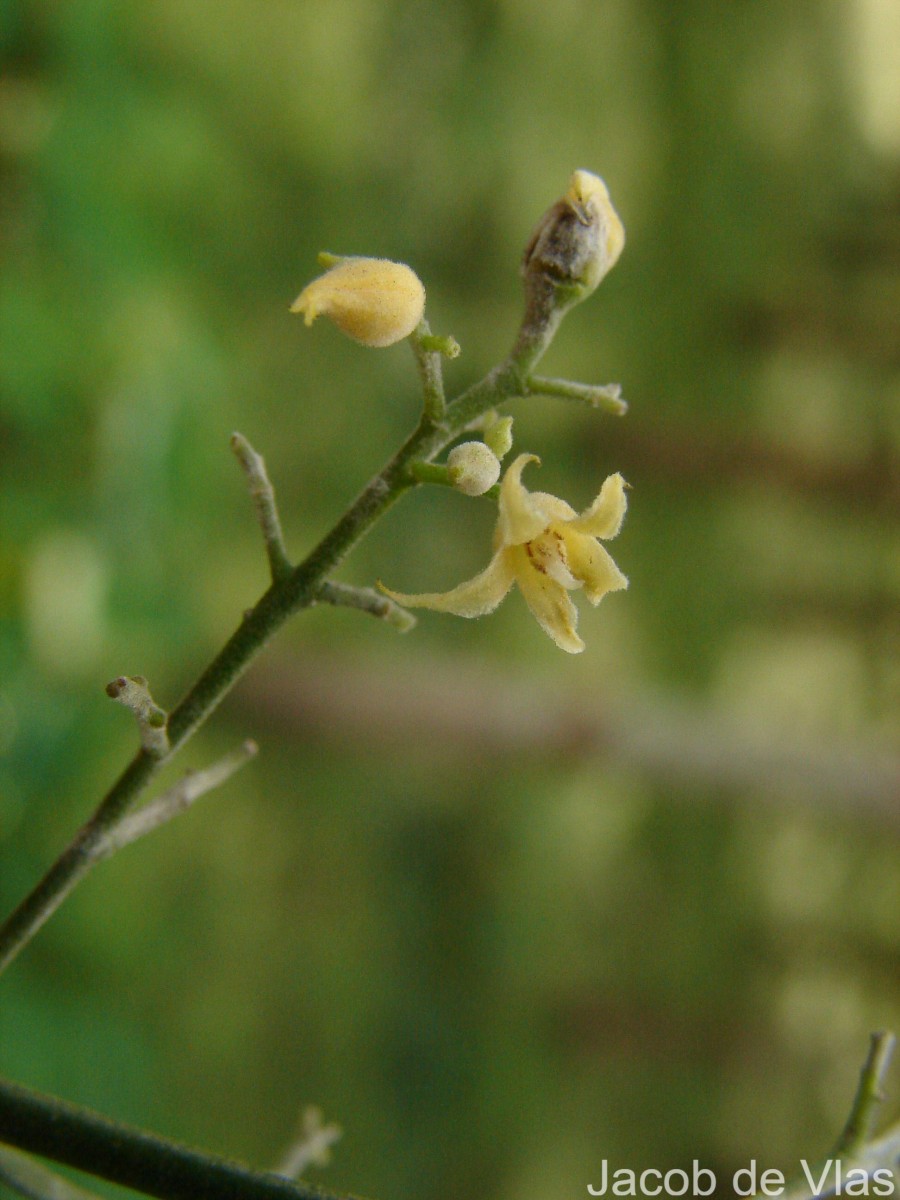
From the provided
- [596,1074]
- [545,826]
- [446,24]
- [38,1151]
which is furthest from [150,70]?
[596,1074]

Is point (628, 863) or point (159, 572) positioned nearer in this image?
point (159, 572)

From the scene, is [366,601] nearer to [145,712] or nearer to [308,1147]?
[145,712]

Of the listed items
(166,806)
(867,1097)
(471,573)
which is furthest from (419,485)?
(471,573)

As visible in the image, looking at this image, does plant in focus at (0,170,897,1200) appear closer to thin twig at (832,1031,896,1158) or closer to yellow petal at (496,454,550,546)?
yellow petal at (496,454,550,546)

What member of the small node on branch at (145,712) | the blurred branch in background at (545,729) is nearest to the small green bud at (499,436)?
the small node on branch at (145,712)

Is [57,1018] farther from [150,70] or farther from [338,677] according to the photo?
[150,70]
